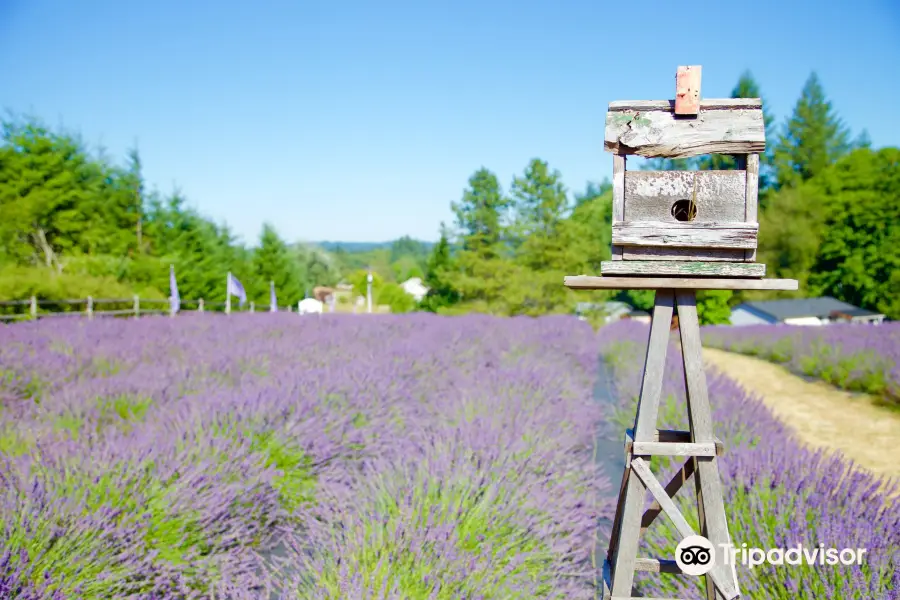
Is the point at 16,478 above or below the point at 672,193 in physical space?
below

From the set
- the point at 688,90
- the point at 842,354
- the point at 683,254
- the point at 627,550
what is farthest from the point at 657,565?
the point at 842,354

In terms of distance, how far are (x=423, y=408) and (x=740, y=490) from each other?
2964mm

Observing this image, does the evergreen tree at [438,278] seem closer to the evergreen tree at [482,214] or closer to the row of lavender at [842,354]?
the evergreen tree at [482,214]

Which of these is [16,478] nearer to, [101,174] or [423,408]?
[423,408]

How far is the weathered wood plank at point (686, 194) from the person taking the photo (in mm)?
1861

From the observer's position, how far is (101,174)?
2916 cm

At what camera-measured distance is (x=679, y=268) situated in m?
1.89

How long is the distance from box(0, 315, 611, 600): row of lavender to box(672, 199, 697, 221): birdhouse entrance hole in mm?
1509

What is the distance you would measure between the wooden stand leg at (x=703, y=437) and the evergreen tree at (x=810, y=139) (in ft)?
151

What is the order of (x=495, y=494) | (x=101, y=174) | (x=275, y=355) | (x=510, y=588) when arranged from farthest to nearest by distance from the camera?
(x=101, y=174)
(x=275, y=355)
(x=495, y=494)
(x=510, y=588)

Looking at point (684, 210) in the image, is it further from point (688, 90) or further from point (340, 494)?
point (340, 494)

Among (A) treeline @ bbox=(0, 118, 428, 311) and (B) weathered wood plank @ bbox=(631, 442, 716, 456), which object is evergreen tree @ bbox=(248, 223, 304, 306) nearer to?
(A) treeline @ bbox=(0, 118, 428, 311)

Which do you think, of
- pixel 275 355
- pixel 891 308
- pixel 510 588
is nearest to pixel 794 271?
pixel 891 308

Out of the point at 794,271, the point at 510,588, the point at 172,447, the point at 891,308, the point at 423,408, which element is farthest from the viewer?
the point at 794,271
